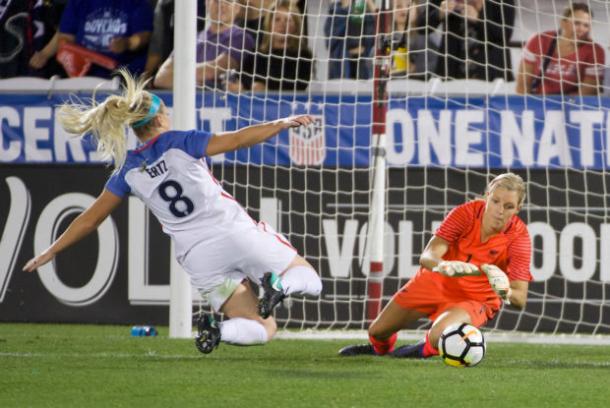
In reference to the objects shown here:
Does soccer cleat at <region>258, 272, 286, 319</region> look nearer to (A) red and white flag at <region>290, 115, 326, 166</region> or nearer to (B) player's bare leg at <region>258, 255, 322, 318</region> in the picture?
(B) player's bare leg at <region>258, 255, 322, 318</region>

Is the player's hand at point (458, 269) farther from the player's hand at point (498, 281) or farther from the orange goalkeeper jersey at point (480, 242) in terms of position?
the orange goalkeeper jersey at point (480, 242)

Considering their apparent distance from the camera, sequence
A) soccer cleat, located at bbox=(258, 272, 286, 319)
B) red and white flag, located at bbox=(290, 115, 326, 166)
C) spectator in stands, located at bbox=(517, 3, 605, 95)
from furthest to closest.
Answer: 1. spectator in stands, located at bbox=(517, 3, 605, 95)
2. red and white flag, located at bbox=(290, 115, 326, 166)
3. soccer cleat, located at bbox=(258, 272, 286, 319)

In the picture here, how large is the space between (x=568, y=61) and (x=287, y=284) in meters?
4.66

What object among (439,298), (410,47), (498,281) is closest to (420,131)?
(410,47)

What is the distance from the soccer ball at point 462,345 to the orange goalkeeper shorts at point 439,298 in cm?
57

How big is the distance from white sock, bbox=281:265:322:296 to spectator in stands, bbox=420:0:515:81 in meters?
4.05

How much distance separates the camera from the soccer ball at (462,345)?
22.4 feet

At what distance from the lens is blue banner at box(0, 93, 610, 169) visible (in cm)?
980

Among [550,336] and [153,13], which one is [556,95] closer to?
[550,336]

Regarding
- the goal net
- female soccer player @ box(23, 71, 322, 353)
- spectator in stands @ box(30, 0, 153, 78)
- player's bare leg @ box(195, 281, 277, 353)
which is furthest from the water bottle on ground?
spectator in stands @ box(30, 0, 153, 78)

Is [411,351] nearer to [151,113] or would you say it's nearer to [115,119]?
[151,113]

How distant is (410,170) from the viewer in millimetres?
9969

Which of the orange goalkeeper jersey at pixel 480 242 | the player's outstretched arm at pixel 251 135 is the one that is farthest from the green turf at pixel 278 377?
the player's outstretched arm at pixel 251 135

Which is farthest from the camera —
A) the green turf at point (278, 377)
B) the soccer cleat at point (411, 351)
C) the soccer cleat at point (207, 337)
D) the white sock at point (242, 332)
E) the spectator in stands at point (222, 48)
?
the spectator in stands at point (222, 48)
